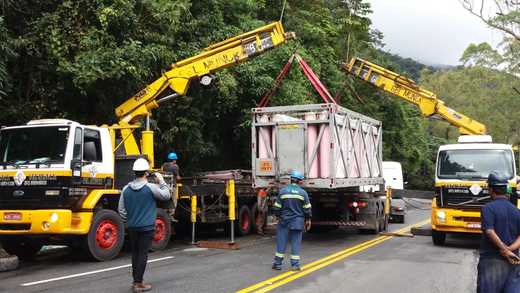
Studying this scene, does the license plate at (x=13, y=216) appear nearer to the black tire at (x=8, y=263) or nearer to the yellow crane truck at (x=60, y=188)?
the yellow crane truck at (x=60, y=188)

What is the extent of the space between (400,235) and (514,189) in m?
4.16

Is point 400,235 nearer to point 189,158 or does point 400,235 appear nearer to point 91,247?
point 189,158

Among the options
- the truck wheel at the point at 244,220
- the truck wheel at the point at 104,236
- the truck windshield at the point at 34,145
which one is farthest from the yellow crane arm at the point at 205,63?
the truck wheel at the point at 244,220

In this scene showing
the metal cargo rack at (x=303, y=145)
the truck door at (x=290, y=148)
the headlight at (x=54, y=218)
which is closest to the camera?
the headlight at (x=54, y=218)

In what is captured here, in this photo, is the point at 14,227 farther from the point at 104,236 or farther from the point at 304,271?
the point at 304,271

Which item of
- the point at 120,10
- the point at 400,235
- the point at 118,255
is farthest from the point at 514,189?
the point at 120,10

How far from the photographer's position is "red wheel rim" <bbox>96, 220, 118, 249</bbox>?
34.9 feet

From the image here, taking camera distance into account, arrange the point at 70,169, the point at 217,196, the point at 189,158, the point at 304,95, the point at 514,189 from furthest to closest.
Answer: the point at 304,95 < the point at 189,158 < the point at 217,196 < the point at 514,189 < the point at 70,169

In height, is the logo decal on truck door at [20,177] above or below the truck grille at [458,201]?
above

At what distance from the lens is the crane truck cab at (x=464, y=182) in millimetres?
13000

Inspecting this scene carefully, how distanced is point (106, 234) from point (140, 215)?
11.9ft

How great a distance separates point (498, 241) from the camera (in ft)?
17.0

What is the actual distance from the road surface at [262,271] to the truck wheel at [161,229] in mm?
231

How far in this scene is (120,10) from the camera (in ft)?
46.1
